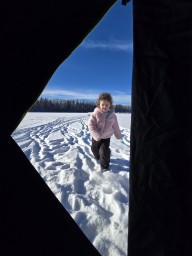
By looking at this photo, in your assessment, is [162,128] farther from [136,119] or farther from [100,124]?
[100,124]

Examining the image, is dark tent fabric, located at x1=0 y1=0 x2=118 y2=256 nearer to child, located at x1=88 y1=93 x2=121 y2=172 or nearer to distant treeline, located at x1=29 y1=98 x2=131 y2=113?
child, located at x1=88 y1=93 x2=121 y2=172

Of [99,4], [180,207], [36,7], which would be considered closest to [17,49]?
[36,7]

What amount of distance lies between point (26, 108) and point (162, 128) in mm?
486

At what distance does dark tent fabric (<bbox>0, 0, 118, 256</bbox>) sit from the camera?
574 mm

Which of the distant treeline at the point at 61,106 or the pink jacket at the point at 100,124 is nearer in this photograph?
the pink jacket at the point at 100,124

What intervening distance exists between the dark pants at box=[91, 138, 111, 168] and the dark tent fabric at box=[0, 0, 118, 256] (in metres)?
3.18

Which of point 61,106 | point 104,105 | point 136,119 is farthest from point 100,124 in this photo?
point 61,106

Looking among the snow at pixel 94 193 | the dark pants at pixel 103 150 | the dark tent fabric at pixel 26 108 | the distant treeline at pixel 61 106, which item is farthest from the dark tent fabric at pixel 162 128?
the distant treeline at pixel 61 106

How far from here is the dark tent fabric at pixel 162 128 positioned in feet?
2.23

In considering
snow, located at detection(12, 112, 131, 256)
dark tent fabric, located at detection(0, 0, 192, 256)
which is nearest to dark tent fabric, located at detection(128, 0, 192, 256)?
dark tent fabric, located at detection(0, 0, 192, 256)

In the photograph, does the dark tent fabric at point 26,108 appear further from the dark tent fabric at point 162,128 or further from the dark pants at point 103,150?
the dark pants at point 103,150

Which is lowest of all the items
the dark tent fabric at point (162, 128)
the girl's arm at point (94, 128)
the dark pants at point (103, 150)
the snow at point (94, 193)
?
the snow at point (94, 193)

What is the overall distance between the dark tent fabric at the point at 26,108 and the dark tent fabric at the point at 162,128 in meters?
0.22

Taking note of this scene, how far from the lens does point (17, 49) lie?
64cm
